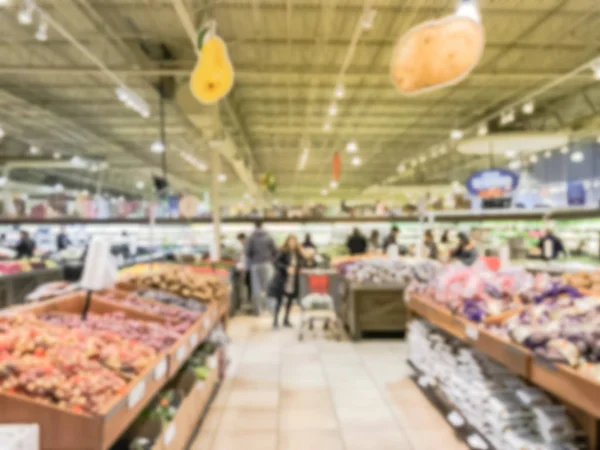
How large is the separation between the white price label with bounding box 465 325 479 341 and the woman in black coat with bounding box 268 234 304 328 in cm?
457

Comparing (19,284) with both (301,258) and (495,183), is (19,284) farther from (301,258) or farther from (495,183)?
(495,183)

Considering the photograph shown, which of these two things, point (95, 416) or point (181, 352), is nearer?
point (95, 416)

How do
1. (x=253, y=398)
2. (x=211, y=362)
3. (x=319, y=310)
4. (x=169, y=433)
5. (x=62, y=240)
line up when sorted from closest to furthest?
(x=169, y=433), (x=211, y=362), (x=253, y=398), (x=319, y=310), (x=62, y=240)

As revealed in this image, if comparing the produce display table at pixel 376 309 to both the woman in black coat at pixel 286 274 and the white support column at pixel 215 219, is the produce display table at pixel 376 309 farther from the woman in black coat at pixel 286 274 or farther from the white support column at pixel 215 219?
the white support column at pixel 215 219

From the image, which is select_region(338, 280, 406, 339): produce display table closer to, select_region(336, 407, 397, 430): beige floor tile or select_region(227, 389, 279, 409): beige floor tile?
select_region(227, 389, 279, 409): beige floor tile

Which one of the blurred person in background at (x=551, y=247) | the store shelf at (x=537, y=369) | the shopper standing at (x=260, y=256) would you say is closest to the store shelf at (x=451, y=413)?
the store shelf at (x=537, y=369)

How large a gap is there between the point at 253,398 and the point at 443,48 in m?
3.56

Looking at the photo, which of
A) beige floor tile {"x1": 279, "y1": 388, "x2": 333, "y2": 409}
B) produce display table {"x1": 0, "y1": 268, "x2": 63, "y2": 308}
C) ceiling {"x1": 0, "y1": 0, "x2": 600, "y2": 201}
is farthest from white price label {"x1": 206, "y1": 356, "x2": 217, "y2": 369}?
produce display table {"x1": 0, "y1": 268, "x2": 63, "y2": 308}

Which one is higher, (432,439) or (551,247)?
(551,247)

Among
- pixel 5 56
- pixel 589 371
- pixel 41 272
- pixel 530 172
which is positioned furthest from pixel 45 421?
pixel 530 172

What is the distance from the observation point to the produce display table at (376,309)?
7.27 m

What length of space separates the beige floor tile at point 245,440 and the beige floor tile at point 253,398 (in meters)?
0.60

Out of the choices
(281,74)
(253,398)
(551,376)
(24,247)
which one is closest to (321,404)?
(253,398)

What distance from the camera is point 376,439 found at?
3.91 meters
